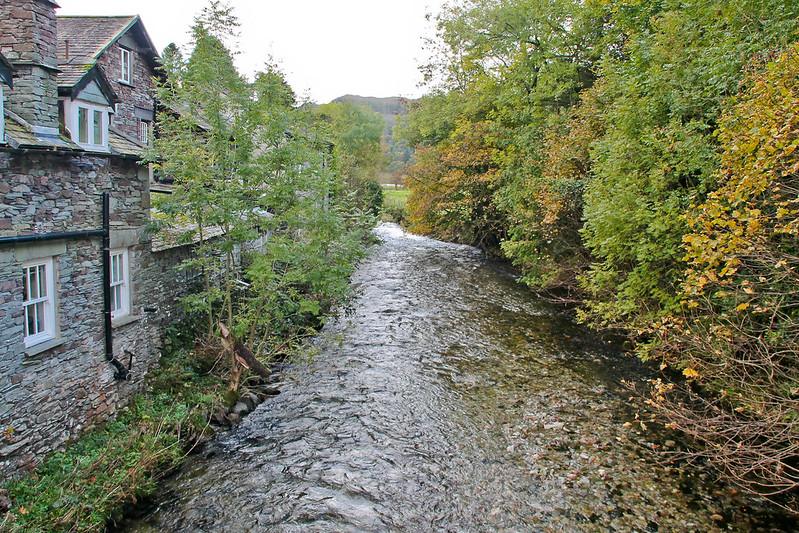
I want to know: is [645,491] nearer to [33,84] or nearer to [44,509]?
[44,509]

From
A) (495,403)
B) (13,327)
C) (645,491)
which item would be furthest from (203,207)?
(645,491)

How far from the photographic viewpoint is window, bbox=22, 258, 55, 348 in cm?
A: 806

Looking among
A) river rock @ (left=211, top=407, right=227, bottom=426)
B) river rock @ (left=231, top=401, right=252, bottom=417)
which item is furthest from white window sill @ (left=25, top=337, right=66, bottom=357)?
river rock @ (left=231, top=401, right=252, bottom=417)

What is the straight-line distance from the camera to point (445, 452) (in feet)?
31.1

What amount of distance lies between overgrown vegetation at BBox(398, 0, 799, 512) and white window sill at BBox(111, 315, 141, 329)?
975 centimetres

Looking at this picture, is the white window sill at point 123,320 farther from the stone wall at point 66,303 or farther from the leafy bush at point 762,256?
the leafy bush at point 762,256

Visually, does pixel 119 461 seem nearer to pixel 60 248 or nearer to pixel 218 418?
pixel 218 418

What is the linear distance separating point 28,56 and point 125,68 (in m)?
17.9

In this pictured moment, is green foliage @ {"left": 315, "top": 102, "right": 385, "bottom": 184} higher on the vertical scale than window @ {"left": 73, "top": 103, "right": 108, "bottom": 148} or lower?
higher

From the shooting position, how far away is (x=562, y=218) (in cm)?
1834

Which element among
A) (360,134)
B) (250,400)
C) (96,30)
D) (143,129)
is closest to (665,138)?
(250,400)

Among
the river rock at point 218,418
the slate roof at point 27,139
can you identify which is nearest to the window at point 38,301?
the slate roof at point 27,139

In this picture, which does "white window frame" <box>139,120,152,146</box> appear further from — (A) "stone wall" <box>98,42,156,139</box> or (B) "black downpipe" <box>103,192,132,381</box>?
(B) "black downpipe" <box>103,192,132,381</box>

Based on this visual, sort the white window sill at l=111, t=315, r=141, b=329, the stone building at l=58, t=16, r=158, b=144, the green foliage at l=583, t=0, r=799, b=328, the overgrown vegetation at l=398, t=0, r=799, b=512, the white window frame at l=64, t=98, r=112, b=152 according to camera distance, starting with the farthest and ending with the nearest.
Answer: the stone building at l=58, t=16, r=158, b=144, the green foliage at l=583, t=0, r=799, b=328, the white window sill at l=111, t=315, r=141, b=329, the white window frame at l=64, t=98, r=112, b=152, the overgrown vegetation at l=398, t=0, r=799, b=512
